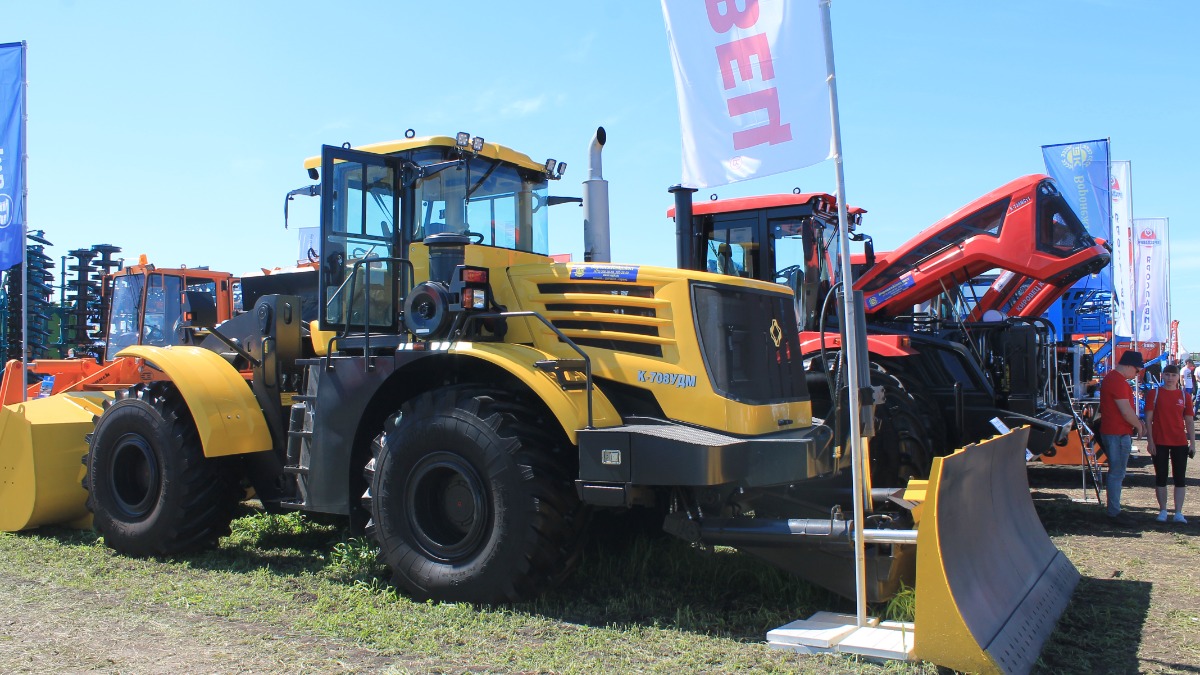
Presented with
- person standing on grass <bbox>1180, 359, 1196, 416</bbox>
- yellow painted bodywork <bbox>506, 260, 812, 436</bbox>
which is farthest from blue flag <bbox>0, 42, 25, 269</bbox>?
person standing on grass <bbox>1180, 359, 1196, 416</bbox>

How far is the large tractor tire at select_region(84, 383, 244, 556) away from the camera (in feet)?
21.5

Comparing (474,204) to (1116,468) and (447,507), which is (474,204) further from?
(1116,468)

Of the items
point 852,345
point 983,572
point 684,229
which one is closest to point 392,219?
point 684,229

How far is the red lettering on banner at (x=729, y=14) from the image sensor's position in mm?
4961

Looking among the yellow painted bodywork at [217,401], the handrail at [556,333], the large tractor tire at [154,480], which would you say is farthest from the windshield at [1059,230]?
the large tractor tire at [154,480]

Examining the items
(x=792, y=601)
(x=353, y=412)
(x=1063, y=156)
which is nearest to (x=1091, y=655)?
(x=792, y=601)

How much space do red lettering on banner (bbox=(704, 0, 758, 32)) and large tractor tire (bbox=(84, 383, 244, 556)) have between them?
14.8ft

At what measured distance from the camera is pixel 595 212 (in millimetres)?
6457

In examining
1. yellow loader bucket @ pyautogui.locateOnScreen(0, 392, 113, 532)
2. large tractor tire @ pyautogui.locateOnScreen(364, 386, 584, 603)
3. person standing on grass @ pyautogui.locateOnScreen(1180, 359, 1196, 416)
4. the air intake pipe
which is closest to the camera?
large tractor tire @ pyautogui.locateOnScreen(364, 386, 584, 603)

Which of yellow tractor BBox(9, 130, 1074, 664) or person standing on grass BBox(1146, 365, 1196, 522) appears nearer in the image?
yellow tractor BBox(9, 130, 1074, 664)

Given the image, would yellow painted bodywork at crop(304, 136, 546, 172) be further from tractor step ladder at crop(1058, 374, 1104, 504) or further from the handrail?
tractor step ladder at crop(1058, 374, 1104, 504)

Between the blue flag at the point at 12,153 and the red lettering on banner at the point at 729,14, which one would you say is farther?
the blue flag at the point at 12,153

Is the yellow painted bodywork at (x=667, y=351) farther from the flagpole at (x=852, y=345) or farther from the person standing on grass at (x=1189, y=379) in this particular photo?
the person standing on grass at (x=1189, y=379)

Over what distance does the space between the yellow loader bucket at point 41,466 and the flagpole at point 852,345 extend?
6.12 meters
